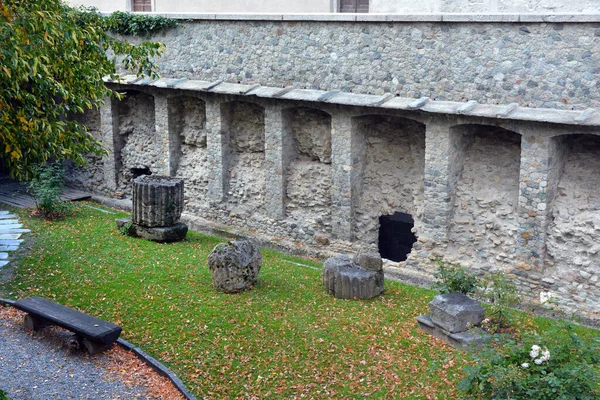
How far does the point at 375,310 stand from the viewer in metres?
11.6

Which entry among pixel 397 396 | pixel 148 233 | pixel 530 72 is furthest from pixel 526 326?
pixel 148 233

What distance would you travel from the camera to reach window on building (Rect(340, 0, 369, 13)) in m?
17.2

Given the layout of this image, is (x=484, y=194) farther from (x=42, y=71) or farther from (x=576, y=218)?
(x=42, y=71)

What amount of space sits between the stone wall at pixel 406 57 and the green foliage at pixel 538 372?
5.26m

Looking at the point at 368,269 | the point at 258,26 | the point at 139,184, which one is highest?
the point at 258,26

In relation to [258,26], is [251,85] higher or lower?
lower

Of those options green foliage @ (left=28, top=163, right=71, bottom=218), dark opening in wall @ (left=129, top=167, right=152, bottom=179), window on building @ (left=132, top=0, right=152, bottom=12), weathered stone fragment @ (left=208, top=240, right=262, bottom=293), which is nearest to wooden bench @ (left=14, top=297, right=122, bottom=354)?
weathered stone fragment @ (left=208, top=240, right=262, bottom=293)

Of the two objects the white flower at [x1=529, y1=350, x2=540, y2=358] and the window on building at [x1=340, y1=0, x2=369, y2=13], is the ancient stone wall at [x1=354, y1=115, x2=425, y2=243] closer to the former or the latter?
the window on building at [x1=340, y1=0, x2=369, y2=13]

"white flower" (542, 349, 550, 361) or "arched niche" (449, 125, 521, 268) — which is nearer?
"white flower" (542, 349, 550, 361)

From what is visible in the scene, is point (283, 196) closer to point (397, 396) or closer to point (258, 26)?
point (258, 26)

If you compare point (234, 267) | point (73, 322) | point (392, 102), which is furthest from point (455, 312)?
point (73, 322)

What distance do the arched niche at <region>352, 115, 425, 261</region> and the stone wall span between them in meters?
0.88

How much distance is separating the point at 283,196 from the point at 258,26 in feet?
12.2

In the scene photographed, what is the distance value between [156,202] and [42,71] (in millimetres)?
4786
